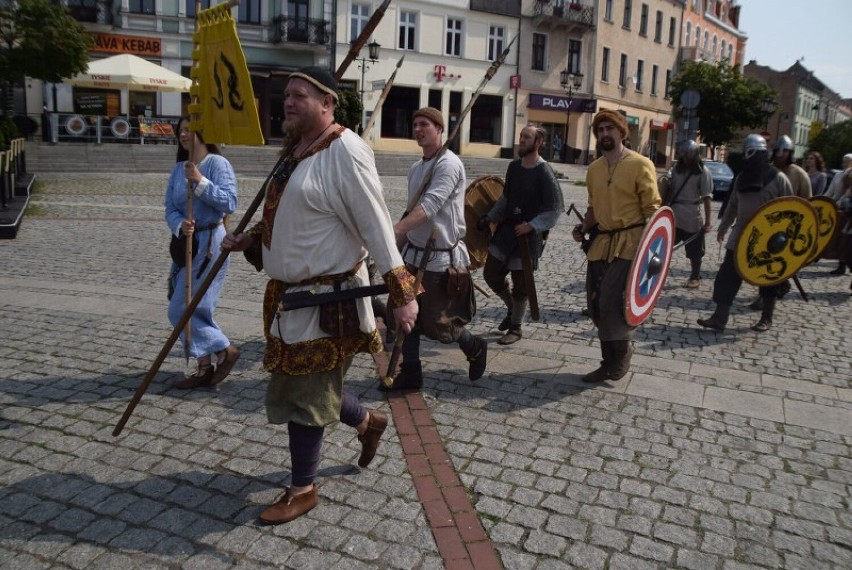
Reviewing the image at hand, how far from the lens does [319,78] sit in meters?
3.02

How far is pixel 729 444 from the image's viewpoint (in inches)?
164

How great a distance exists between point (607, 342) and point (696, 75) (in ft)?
129

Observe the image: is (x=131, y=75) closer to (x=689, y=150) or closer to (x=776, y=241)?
(x=689, y=150)

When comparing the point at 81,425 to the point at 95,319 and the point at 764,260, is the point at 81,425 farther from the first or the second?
the point at 764,260

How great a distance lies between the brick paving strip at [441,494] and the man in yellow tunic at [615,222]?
Result: 1.37 meters

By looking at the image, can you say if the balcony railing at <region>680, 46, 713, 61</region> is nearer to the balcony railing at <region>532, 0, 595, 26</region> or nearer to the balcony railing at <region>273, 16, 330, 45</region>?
the balcony railing at <region>532, 0, 595, 26</region>

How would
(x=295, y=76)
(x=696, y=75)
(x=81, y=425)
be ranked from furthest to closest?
(x=696, y=75) < (x=81, y=425) < (x=295, y=76)

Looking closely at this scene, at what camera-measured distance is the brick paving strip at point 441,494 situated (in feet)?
9.85

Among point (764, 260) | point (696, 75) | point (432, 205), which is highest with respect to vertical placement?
point (696, 75)

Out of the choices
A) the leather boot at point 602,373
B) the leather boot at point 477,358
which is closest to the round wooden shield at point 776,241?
the leather boot at point 602,373

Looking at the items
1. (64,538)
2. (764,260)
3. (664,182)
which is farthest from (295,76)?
(664,182)

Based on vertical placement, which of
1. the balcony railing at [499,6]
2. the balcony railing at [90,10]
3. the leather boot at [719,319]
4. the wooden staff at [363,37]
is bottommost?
the leather boot at [719,319]

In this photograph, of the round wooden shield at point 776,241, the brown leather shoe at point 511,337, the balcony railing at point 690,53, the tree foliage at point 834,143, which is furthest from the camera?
the balcony railing at point 690,53

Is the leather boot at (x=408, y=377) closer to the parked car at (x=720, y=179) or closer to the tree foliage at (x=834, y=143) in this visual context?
the parked car at (x=720, y=179)
